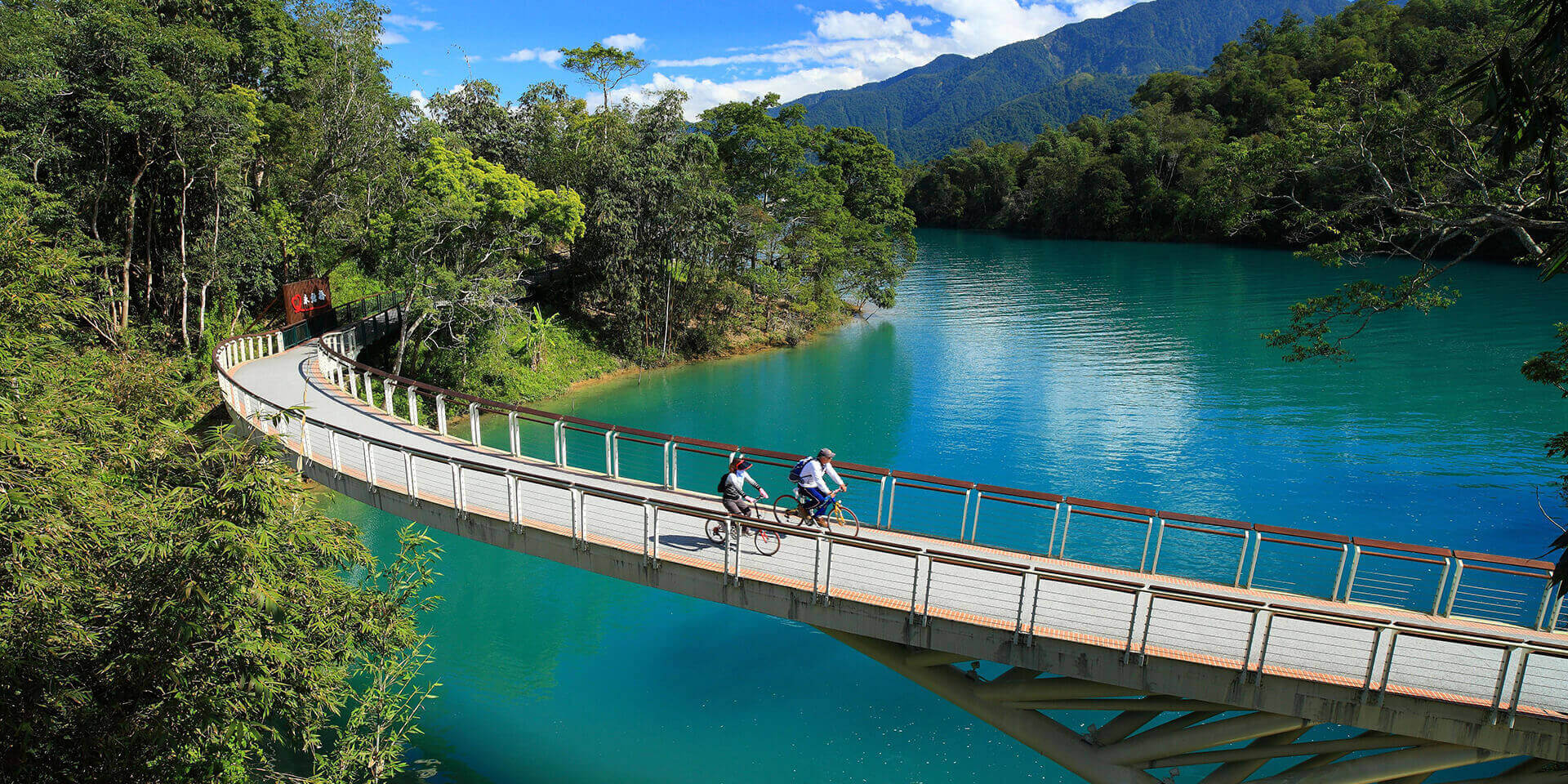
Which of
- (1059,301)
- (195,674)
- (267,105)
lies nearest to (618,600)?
(195,674)

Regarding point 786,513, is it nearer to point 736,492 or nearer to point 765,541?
point 765,541

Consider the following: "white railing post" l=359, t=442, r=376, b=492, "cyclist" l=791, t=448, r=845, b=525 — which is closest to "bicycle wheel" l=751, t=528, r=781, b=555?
"cyclist" l=791, t=448, r=845, b=525

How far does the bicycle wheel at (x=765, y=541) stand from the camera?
10.5 metres

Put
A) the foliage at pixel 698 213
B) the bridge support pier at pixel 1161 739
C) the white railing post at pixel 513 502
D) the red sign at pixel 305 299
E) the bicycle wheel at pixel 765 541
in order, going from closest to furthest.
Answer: the bridge support pier at pixel 1161 739 < the bicycle wheel at pixel 765 541 < the white railing post at pixel 513 502 < the red sign at pixel 305 299 < the foliage at pixel 698 213

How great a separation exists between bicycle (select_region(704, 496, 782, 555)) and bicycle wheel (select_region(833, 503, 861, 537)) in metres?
0.93

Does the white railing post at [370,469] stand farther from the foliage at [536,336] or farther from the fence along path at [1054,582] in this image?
the foliage at [536,336]

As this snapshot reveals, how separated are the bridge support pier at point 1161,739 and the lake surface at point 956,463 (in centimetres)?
298

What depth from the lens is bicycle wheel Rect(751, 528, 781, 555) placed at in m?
10.5

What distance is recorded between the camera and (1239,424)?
2550cm

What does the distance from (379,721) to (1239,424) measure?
25189 mm

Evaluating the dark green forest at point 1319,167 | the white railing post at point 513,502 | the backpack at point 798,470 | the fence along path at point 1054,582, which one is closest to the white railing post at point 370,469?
the fence along path at point 1054,582

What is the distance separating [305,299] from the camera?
26.0 meters

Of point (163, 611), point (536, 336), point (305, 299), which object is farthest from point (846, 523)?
point (305, 299)

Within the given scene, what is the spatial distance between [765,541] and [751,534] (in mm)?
363
